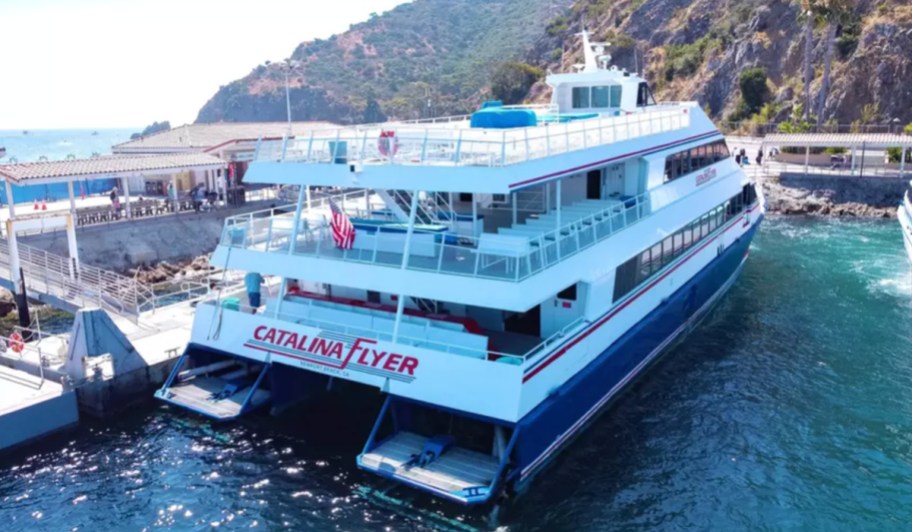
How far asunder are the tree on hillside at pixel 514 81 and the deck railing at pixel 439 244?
76.3m

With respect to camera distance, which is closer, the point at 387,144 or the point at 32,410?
the point at 387,144

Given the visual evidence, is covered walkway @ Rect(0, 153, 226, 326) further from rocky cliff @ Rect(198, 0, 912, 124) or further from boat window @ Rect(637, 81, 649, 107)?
rocky cliff @ Rect(198, 0, 912, 124)

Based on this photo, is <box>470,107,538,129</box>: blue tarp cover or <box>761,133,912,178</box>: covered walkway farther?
<box>761,133,912,178</box>: covered walkway

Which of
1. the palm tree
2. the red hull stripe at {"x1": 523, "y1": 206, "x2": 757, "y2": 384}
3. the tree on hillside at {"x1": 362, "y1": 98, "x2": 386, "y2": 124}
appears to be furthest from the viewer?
the tree on hillside at {"x1": 362, "y1": 98, "x2": 386, "y2": 124}

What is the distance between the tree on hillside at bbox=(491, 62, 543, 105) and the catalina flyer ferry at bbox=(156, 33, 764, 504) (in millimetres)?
73918

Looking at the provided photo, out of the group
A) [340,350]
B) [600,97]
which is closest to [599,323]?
[340,350]

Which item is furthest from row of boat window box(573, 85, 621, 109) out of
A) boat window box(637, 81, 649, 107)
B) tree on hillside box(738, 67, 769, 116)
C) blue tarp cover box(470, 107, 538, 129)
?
tree on hillside box(738, 67, 769, 116)

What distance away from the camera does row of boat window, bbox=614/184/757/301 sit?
18.2 m

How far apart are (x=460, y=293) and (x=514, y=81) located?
83389mm

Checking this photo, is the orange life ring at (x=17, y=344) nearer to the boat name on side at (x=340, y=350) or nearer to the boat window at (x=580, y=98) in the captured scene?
the boat name on side at (x=340, y=350)

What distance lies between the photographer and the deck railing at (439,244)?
1423 cm

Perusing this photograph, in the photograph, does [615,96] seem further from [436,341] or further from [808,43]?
[808,43]

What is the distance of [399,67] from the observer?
6235 inches

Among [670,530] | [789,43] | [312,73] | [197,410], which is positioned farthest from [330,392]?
[312,73]
